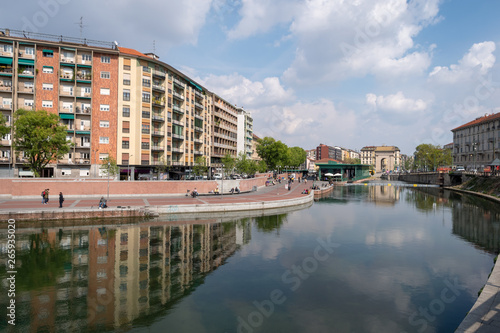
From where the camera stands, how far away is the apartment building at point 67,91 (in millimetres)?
53625

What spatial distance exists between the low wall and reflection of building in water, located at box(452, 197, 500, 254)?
116 feet

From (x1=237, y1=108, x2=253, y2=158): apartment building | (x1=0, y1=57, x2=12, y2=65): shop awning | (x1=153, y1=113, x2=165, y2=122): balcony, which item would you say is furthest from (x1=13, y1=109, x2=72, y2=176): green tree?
(x1=237, y1=108, x2=253, y2=158): apartment building

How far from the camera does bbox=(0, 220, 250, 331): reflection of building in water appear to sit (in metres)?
14.1

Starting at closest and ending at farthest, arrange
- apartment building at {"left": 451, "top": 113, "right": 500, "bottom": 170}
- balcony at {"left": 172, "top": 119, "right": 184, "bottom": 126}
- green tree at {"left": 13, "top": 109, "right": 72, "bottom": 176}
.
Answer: green tree at {"left": 13, "top": 109, "right": 72, "bottom": 176}
balcony at {"left": 172, "top": 119, "right": 184, "bottom": 126}
apartment building at {"left": 451, "top": 113, "right": 500, "bottom": 170}

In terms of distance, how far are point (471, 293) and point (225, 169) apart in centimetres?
6648

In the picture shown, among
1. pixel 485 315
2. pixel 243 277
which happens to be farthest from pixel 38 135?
pixel 485 315

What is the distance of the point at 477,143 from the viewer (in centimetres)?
10156

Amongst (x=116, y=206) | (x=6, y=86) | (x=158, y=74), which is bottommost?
(x=116, y=206)

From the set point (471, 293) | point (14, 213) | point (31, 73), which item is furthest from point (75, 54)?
point (471, 293)

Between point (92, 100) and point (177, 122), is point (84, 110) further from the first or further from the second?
point (177, 122)

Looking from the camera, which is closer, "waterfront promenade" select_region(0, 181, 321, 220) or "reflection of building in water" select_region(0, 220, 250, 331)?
"reflection of building in water" select_region(0, 220, 250, 331)

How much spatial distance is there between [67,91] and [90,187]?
23893 mm

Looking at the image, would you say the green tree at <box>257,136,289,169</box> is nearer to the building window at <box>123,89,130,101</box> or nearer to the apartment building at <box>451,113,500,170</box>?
the building window at <box>123,89,130,101</box>

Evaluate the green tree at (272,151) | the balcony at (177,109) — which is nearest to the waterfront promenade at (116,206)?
the balcony at (177,109)
